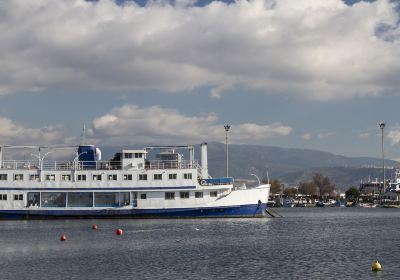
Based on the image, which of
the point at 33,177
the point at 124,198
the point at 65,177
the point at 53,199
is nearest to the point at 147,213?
the point at 124,198

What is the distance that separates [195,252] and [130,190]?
3804 centimetres

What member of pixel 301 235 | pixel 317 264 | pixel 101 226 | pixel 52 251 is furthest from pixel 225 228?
pixel 317 264

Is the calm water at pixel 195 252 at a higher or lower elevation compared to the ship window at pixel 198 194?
lower

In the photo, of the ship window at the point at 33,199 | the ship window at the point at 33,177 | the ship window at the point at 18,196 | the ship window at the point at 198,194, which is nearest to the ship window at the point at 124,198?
the ship window at the point at 198,194

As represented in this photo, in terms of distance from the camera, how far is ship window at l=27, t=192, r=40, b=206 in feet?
302

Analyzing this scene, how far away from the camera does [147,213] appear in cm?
9156

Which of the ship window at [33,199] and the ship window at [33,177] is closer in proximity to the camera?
the ship window at [33,177]

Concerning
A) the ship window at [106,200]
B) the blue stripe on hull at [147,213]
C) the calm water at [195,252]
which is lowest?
the calm water at [195,252]

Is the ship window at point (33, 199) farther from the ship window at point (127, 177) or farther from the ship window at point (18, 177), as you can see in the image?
the ship window at point (127, 177)

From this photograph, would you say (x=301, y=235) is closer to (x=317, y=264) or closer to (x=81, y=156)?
(x=317, y=264)

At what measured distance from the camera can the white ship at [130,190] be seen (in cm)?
9075

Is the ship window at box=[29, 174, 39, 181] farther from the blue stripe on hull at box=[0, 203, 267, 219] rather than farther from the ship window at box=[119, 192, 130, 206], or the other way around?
the ship window at box=[119, 192, 130, 206]

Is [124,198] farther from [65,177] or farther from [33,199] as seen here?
[33,199]

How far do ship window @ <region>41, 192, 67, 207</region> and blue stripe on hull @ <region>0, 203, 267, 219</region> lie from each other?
144cm
